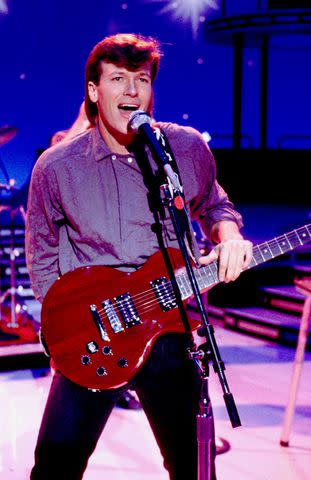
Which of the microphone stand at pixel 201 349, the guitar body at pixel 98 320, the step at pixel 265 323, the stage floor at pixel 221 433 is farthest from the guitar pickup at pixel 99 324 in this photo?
the step at pixel 265 323

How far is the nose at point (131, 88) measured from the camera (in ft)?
6.37

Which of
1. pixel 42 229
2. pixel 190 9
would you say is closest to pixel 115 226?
pixel 42 229

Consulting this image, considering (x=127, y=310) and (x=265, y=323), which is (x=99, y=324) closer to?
(x=127, y=310)

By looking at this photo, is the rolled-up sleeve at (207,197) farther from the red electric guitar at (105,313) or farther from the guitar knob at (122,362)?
the guitar knob at (122,362)

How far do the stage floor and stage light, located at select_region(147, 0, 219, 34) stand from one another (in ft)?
28.7

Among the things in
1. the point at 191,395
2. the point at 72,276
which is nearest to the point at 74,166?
the point at 72,276

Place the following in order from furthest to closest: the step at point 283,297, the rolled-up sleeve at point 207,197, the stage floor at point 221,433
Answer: the step at point 283,297 < the stage floor at point 221,433 < the rolled-up sleeve at point 207,197

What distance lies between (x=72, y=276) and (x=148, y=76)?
72 centimetres

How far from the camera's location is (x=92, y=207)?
198 centimetres

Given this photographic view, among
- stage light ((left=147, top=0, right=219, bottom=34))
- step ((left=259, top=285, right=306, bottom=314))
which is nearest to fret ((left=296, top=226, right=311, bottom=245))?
step ((left=259, top=285, right=306, bottom=314))

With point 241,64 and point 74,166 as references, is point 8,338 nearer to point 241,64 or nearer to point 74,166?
point 74,166

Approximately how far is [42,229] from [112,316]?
39cm

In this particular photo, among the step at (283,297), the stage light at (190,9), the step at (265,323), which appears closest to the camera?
the step at (265,323)

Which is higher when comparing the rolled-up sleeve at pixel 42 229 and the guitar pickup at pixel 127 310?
the rolled-up sleeve at pixel 42 229
